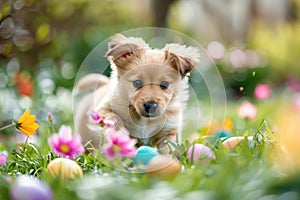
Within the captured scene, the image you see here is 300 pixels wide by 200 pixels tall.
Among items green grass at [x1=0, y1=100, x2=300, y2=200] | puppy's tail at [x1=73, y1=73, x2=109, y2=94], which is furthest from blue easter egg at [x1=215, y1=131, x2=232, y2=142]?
puppy's tail at [x1=73, y1=73, x2=109, y2=94]

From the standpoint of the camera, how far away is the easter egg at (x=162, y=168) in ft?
6.33

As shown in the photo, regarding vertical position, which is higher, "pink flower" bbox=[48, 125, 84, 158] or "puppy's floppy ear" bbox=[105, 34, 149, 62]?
"puppy's floppy ear" bbox=[105, 34, 149, 62]

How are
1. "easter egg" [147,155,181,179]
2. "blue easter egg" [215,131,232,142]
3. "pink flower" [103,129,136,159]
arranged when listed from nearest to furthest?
"easter egg" [147,155,181,179] < "pink flower" [103,129,136,159] < "blue easter egg" [215,131,232,142]

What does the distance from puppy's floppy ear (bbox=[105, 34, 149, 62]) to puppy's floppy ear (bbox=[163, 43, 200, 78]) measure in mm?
104

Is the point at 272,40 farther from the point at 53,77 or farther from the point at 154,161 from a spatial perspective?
the point at 154,161

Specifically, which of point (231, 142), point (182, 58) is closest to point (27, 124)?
point (182, 58)

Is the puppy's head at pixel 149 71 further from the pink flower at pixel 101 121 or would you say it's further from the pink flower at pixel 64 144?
the pink flower at pixel 64 144

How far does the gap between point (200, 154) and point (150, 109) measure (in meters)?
0.24

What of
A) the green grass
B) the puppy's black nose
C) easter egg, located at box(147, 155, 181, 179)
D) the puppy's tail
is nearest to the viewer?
the green grass

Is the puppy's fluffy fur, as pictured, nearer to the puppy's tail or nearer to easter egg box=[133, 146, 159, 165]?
easter egg box=[133, 146, 159, 165]

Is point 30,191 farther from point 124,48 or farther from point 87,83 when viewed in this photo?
point 87,83

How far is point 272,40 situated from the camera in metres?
13.1

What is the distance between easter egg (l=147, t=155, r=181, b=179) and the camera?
6.33 feet

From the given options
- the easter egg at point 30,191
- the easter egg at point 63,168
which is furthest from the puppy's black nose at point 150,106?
the easter egg at point 30,191
